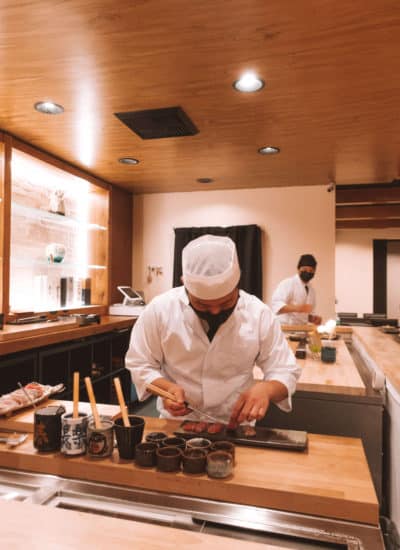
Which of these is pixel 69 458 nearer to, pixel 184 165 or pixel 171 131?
pixel 171 131

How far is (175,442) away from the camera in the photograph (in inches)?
49.5

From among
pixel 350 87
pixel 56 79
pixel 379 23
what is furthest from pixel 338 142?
pixel 56 79

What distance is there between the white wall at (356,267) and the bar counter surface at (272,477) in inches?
281

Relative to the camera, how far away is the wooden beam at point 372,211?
6273 millimetres

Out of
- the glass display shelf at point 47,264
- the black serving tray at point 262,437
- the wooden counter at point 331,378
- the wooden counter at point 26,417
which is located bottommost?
the wooden counter at point 331,378

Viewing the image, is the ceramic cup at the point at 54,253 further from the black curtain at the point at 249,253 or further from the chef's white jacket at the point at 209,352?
the chef's white jacket at the point at 209,352

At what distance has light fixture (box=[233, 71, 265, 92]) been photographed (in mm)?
2611

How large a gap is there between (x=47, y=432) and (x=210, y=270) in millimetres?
781

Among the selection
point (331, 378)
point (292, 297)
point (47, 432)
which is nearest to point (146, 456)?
point (47, 432)

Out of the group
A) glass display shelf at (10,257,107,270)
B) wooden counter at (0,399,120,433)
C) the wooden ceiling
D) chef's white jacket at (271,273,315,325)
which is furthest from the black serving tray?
chef's white jacket at (271,273,315,325)

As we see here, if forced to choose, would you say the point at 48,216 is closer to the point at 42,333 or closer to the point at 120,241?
the point at 120,241

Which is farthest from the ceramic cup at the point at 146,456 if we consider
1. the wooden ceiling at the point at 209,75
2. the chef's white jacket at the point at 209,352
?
the wooden ceiling at the point at 209,75

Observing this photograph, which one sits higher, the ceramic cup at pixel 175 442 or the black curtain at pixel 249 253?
the black curtain at pixel 249 253

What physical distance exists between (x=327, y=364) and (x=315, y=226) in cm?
302
